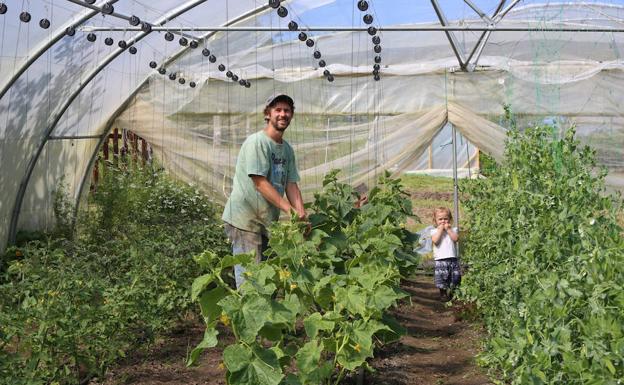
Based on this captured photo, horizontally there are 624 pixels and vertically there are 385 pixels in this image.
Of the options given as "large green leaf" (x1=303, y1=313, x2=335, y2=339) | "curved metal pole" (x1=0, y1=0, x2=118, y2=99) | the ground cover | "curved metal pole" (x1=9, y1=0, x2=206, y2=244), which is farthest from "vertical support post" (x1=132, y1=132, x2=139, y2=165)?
"large green leaf" (x1=303, y1=313, x2=335, y2=339)

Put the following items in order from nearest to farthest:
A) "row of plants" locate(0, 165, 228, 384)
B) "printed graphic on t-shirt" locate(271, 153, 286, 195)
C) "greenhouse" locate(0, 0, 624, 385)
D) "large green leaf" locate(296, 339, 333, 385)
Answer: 1. "large green leaf" locate(296, 339, 333, 385)
2. "row of plants" locate(0, 165, 228, 384)
3. "printed graphic on t-shirt" locate(271, 153, 286, 195)
4. "greenhouse" locate(0, 0, 624, 385)

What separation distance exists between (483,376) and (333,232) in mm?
1251

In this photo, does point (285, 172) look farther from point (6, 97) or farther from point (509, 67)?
point (509, 67)

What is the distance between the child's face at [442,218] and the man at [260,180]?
2.76 meters

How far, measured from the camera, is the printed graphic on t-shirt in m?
5.42

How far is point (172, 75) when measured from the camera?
10.0m

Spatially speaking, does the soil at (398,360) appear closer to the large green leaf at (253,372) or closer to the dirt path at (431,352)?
the dirt path at (431,352)

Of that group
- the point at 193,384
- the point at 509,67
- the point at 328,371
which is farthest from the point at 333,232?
the point at 509,67

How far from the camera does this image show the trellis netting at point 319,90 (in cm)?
983

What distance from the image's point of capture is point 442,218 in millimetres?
8023

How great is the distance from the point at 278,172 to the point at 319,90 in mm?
5462

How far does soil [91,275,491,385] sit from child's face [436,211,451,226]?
934 millimetres

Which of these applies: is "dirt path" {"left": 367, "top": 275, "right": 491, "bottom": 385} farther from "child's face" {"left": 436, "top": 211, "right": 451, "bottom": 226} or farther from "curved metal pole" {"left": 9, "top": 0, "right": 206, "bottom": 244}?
"curved metal pole" {"left": 9, "top": 0, "right": 206, "bottom": 244}

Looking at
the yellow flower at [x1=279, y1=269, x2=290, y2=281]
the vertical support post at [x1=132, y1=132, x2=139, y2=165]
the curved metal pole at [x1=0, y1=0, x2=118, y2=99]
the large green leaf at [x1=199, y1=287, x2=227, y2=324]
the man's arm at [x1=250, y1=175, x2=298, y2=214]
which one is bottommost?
the large green leaf at [x1=199, y1=287, x2=227, y2=324]
